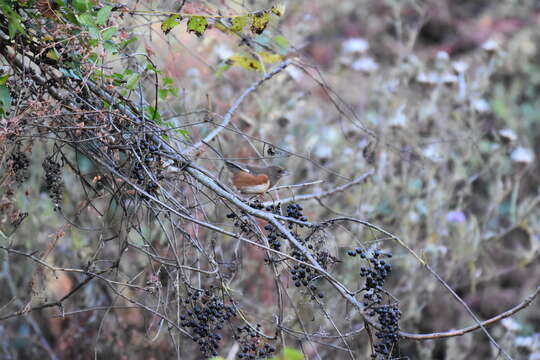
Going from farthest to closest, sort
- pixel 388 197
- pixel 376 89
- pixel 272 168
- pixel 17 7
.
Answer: pixel 376 89, pixel 388 197, pixel 272 168, pixel 17 7

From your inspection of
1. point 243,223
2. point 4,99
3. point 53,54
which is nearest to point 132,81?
point 53,54

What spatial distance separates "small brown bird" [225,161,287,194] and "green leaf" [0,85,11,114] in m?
0.64

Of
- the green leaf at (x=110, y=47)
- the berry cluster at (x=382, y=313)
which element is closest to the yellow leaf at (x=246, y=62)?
the green leaf at (x=110, y=47)

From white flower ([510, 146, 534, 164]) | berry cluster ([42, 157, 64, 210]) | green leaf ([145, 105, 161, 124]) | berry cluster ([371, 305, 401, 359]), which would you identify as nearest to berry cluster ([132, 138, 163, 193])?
green leaf ([145, 105, 161, 124])

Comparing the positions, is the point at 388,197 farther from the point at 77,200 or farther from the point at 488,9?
the point at 488,9

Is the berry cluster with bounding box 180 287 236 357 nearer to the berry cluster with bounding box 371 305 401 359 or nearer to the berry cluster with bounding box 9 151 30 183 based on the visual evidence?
the berry cluster with bounding box 371 305 401 359

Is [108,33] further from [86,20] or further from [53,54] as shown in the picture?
[53,54]

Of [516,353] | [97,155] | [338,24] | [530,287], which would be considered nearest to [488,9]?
[338,24]

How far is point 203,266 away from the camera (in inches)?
118

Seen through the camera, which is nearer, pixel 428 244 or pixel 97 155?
pixel 97 155

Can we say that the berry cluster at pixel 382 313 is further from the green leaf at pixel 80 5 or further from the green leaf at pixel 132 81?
the green leaf at pixel 80 5

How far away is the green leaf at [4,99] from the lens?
1.74 meters

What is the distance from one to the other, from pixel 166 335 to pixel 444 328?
6.70 feet

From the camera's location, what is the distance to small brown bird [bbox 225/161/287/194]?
2.11m
